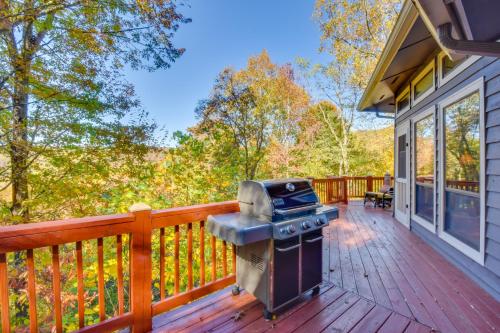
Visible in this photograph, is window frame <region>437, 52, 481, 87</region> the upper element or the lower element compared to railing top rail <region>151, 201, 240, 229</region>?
upper

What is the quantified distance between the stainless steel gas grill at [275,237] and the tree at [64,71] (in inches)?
163

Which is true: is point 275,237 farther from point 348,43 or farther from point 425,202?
point 348,43

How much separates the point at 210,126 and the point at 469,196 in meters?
6.67

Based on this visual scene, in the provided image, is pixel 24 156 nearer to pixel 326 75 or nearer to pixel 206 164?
pixel 206 164

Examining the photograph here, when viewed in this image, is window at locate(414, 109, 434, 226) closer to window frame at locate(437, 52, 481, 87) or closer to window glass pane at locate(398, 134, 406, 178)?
window frame at locate(437, 52, 481, 87)

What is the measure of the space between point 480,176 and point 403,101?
10.4ft

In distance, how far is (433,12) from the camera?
5.03 feet

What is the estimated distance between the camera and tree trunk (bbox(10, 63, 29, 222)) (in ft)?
13.1

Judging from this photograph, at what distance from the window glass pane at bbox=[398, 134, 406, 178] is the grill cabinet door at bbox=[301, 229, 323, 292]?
382 centimetres

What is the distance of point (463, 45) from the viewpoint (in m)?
1.61

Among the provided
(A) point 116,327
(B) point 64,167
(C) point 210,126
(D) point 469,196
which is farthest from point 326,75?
(A) point 116,327

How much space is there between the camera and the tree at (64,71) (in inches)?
152

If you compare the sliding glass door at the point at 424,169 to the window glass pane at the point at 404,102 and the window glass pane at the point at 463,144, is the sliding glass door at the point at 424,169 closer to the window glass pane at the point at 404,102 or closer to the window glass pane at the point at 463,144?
the window glass pane at the point at 463,144

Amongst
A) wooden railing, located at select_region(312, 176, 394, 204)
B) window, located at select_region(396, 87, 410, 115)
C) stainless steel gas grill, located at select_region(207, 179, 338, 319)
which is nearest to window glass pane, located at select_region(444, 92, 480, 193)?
window, located at select_region(396, 87, 410, 115)
